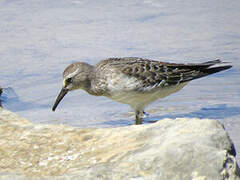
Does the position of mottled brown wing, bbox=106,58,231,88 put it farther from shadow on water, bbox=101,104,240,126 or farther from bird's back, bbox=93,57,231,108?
shadow on water, bbox=101,104,240,126

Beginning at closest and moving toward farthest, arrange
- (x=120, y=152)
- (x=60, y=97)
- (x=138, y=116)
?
(x=120, y=152) < (x=60, y=97) < (x=138, y=116)

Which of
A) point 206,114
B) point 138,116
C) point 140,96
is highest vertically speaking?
point 140,96

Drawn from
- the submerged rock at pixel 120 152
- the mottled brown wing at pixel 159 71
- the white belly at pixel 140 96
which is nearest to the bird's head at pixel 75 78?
the mottled brown wing at pixel 159 71

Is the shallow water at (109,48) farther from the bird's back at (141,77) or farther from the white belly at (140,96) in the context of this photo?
the bird's back at (141,77)

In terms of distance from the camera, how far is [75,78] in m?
8.37

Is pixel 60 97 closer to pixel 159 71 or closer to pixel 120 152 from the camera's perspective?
pixel 159 71

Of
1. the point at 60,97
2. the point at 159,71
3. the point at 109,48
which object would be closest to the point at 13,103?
the point at 60,97

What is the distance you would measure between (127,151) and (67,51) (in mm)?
7113

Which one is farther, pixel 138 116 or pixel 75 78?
pixel 138 116

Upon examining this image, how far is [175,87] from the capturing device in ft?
28.1

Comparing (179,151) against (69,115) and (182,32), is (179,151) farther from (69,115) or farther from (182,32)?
(182,32)

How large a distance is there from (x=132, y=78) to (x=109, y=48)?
3.42 m

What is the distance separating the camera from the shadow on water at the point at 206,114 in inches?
341

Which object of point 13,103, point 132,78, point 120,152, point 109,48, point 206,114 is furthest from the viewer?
point 109,48
